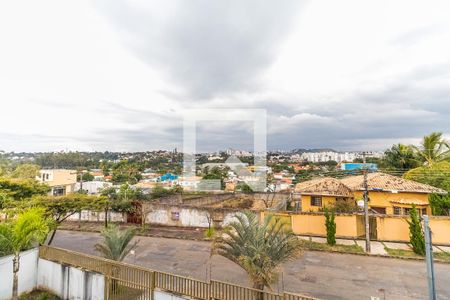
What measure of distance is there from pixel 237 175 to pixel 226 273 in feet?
105

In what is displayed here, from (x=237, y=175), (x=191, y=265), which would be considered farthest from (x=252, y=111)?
(x=237, y=175)

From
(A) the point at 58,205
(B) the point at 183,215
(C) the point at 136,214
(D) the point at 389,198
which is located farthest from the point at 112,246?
(D) the point at 389,198

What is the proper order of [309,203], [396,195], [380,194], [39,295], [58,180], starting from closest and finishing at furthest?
[39,295] → [396,195] → [380,194] → [309,203] → [58,180]

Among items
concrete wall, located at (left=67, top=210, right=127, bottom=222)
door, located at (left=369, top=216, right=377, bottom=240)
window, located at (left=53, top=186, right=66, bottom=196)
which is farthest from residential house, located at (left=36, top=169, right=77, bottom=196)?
door, located at (left=369, top=216, right=377, bottom=240)

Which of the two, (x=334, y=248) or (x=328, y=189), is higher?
(x=328, y=189)

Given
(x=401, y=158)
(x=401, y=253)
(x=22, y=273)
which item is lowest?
(x=401, y=253)

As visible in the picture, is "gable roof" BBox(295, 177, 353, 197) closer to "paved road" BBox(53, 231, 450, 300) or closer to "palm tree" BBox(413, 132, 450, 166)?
"paved road" BBox(53, 231, 450, 300)

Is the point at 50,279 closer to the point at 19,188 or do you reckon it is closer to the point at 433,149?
the point at 19,188

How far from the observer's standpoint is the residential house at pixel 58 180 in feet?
120

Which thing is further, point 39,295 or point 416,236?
point 416,236

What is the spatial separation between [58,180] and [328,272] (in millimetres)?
39582

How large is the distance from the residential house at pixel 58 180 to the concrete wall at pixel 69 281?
29.5 metres

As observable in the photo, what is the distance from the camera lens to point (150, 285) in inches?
307

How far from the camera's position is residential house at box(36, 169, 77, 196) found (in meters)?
36.7
